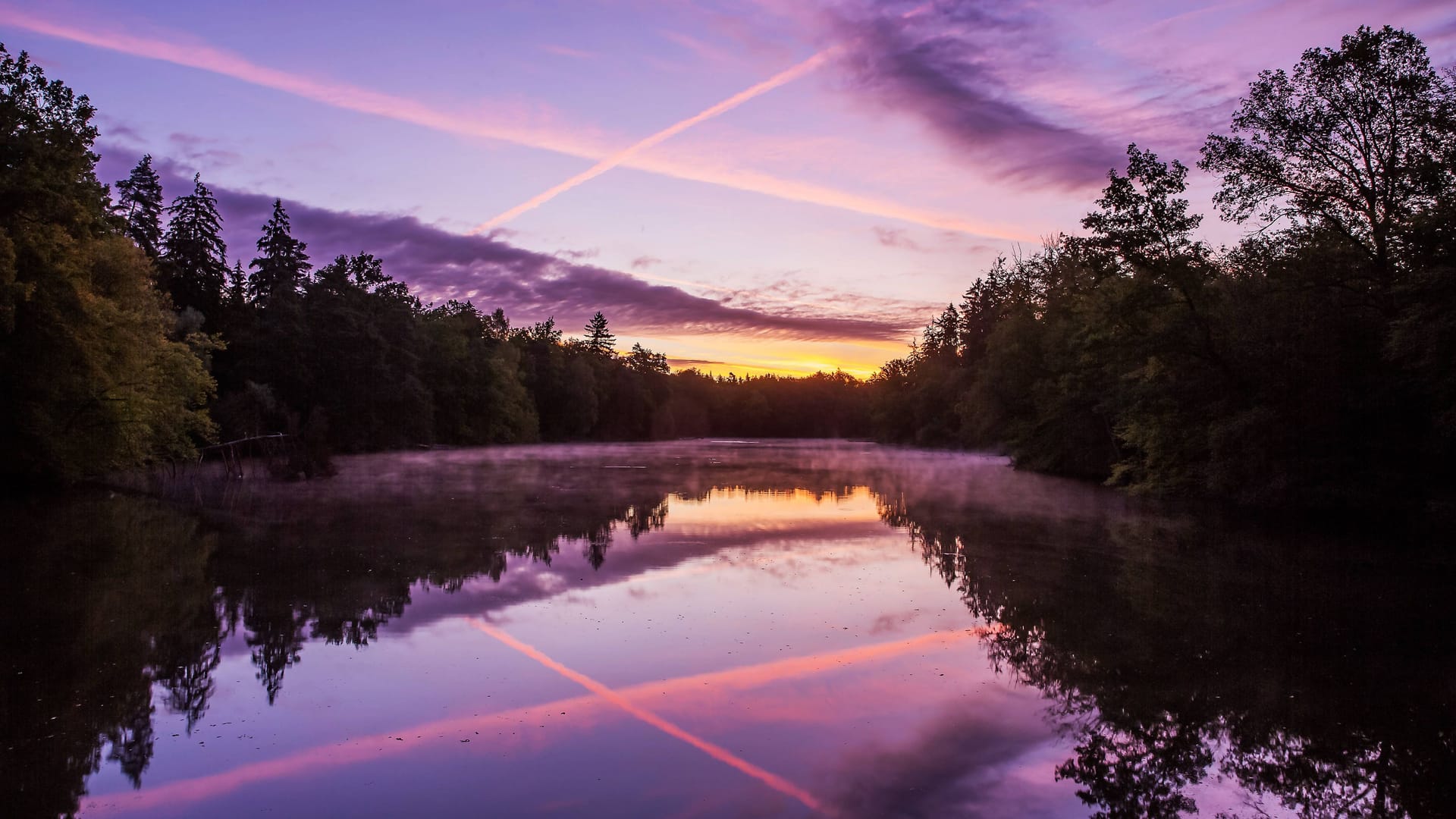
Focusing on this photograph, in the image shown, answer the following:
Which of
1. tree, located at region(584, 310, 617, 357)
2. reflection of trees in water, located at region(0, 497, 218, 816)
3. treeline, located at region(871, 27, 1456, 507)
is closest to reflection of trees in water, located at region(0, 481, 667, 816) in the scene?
reflection of trees in water, located at region(0, 497, 218, 816)

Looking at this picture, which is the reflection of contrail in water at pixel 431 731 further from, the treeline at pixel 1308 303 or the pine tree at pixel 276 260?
the pine tree at pixel 276 260

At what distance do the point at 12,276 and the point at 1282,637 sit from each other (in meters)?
27.4

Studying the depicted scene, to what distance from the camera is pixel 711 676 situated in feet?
30.1

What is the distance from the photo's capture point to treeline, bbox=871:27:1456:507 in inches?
859

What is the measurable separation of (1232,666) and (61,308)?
29083mm

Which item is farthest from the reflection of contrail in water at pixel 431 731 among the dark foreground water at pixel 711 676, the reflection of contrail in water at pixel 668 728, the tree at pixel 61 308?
the tree at pixel 61 308

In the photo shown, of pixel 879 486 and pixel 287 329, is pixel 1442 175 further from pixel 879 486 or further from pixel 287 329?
pixel 287 329

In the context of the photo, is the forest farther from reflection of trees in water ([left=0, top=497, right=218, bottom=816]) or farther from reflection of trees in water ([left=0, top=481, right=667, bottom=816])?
reflection of trees in water ([left=0, top=497, right=218, bottom=816])

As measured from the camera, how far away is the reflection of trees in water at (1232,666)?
22.5 ft

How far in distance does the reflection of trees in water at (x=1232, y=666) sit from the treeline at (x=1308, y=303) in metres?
5.01

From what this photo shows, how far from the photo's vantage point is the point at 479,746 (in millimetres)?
7129

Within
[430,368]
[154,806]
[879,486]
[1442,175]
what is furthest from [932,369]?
[154,806]

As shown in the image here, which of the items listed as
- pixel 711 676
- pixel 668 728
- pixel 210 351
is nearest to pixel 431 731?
pixel 668 728

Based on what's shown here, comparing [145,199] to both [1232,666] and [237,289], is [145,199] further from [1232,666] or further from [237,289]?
[1232,666]
